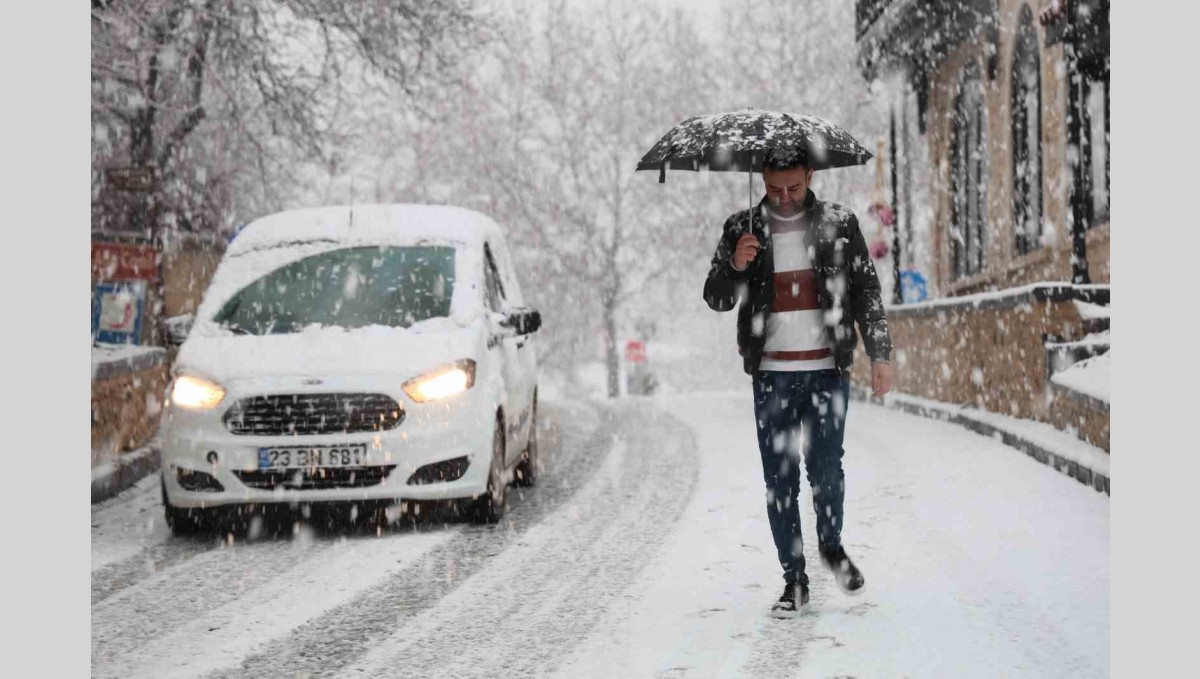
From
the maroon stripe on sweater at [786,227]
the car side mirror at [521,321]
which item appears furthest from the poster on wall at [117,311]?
the maroon stripe on sweater at [786,227]

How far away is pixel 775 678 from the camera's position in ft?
13.7

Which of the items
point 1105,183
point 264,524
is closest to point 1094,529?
point 264,524

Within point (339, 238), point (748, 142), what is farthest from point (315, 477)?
point (748, 142)

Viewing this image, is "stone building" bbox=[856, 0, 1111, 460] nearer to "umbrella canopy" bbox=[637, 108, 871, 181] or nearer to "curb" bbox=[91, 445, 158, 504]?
"umbrella canopy" bbox=[637, 108, 871, 181]

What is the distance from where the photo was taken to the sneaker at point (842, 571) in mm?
5180

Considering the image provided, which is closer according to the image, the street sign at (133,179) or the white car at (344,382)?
the white car at (344,382)

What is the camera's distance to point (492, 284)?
8797mm

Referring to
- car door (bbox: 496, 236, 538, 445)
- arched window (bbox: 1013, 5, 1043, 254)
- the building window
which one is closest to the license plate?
car door (bbox: 496, 236, 538, 445)

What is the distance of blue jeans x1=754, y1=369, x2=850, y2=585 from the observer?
197 inches

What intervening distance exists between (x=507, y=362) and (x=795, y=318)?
372cm

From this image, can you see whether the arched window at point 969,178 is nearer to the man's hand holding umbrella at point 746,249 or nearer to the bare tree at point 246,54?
the bare tree at point 246,54

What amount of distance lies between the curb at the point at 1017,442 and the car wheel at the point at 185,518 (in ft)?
16.6

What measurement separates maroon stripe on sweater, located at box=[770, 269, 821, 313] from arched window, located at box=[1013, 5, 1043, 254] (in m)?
12.1

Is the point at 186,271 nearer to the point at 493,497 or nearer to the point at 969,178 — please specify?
the point at 493,497
